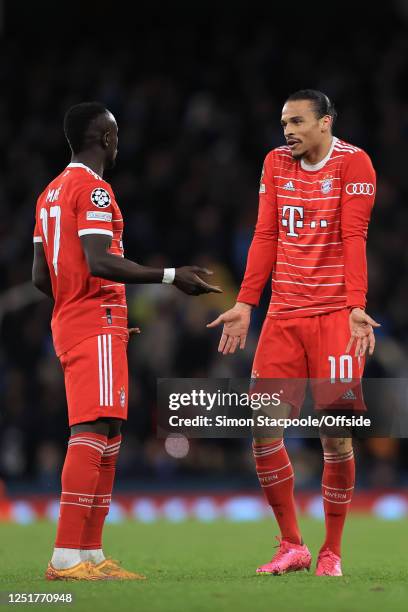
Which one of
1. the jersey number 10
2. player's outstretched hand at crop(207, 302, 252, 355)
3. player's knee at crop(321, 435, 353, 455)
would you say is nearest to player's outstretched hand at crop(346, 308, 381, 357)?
player's knee at crop(321, 435, 353, 455)

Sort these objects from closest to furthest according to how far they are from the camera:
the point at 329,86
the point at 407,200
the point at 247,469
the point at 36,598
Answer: the point at 36,598 < the point at 247,469 < the point at 407,200 < the point at 329,86

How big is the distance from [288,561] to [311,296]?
4.38 feet

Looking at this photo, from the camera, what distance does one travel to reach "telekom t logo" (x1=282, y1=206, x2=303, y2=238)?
6914 mm

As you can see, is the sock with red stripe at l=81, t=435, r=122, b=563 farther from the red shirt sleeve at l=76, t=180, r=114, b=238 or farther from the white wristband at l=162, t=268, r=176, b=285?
the red shirt sleeve at l=76, t=180, r=114, b=238

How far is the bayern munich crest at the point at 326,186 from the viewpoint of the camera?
22.5 ft

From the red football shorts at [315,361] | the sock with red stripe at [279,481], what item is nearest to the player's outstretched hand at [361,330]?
the red football shorts at [315,361]

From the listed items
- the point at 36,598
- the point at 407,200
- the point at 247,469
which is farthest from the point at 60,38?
the point at 36,598

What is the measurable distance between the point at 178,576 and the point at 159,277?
156 centimetres

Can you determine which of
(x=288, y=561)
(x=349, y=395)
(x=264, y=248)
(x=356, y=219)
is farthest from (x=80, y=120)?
(x=288, y=561)

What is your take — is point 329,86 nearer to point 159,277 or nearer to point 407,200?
point 407,200

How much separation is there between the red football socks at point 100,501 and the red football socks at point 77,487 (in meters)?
0.33

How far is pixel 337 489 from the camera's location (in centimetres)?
681

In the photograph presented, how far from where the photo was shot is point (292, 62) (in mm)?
19156

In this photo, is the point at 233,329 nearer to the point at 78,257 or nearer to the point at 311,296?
the point at 311,296
